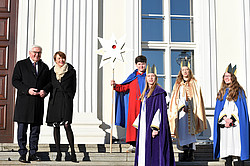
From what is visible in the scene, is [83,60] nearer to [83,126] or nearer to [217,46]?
[83,126]

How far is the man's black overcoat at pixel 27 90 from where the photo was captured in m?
5.71

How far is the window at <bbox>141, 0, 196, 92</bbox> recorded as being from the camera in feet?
28.9

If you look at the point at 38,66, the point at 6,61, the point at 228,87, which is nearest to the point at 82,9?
the point at 6,61

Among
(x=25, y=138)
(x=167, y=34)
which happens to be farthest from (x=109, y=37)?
(x=25, y=138)

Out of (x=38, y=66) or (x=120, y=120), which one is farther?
(x=120, y=120)

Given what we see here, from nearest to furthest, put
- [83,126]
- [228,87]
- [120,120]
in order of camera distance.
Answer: [228,87], [120,120], [83,126]

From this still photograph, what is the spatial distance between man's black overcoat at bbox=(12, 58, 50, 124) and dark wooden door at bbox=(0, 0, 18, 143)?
8.05ft

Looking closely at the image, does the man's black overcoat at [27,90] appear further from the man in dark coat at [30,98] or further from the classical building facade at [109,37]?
the classical building facade at [109,37]

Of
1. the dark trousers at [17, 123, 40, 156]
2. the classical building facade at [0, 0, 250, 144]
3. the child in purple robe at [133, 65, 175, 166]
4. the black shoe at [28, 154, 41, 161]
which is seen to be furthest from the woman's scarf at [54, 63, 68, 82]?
the classical building facade at [0, 0, 250, 144]

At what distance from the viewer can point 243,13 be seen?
A: 8.93 m

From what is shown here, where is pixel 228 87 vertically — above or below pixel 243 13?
below

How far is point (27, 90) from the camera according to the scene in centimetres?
571

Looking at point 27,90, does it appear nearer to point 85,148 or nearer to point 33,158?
point 33,158

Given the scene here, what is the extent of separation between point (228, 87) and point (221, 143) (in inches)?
31.3
